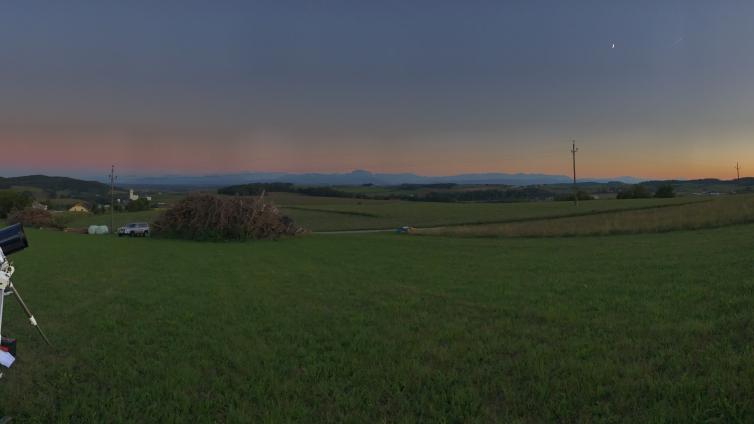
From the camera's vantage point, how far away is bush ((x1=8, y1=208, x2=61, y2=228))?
5431cm

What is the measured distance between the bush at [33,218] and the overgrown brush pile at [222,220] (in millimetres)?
29095

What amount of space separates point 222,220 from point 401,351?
2900 cm

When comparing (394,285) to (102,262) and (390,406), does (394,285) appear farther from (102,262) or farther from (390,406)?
(102,262)

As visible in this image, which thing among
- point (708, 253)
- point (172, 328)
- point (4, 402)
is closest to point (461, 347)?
point (172, 328)

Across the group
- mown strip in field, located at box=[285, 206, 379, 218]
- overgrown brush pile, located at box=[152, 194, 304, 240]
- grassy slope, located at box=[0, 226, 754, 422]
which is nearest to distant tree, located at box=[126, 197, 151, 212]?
mown strip in field, located at box=[285, 206, 379, 218]

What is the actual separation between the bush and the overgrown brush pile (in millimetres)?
29095

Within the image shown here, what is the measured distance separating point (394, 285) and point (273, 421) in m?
7.04

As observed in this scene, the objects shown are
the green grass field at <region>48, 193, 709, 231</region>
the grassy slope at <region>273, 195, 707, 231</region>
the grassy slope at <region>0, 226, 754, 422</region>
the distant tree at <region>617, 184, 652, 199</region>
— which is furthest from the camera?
the distant tree at <region>617, 184, 652, 199</region>

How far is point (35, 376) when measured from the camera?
17.0 feet

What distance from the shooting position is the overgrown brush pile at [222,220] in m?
32.6

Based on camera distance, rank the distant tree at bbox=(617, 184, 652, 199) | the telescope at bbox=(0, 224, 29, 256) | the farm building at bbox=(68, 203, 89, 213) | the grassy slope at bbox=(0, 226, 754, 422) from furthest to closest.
A: 1. the distant tree at bbox=(617, 184, 652, 199)
2. the farm building at bbox=(68, 203, 89, 213)
3. the telescope at bbox=(0, 224, 29, 256)
4. the grassy slope at bbox=(0, 226, 754, 422)

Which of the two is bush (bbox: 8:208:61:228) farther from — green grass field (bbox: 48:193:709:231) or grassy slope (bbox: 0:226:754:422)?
grassy slope (bbox: 0:226:754:422)

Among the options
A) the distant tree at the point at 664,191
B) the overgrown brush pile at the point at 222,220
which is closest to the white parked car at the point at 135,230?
the overgrown brush pile at the point at 222,220

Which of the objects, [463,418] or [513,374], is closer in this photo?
[463,418]
